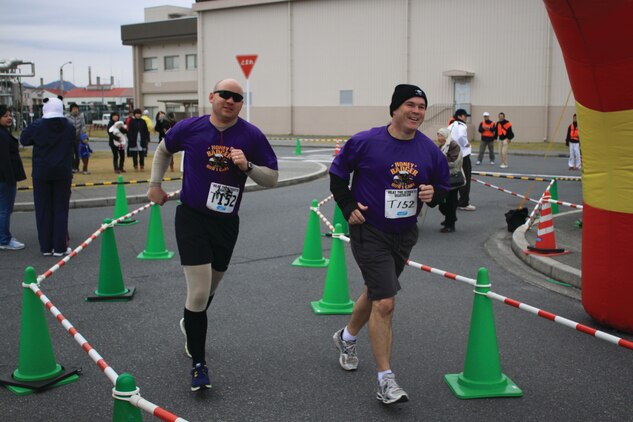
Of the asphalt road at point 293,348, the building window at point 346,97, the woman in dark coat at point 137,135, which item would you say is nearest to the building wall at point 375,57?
the building window at point 346,97

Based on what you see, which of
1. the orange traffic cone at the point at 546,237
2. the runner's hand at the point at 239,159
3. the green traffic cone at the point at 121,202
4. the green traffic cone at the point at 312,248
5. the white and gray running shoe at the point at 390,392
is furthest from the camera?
the green traffic cone at the point at 121,202

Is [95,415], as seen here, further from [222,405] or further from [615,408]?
[615,408]

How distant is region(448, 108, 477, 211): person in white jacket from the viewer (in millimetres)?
12125

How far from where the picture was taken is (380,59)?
38.2 m

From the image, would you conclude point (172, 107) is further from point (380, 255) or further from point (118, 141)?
point (380, 255)

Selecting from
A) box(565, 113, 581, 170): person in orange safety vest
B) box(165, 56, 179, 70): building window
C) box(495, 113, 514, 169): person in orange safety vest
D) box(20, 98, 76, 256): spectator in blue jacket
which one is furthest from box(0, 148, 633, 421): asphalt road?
box(165, 56, 179, 70): building window

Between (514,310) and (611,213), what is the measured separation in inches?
54.7

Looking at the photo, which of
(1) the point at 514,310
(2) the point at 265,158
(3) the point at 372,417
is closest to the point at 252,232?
(1) the point at 514,310

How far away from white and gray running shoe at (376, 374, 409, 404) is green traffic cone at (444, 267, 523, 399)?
49 centimetres

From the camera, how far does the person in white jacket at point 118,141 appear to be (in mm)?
18281

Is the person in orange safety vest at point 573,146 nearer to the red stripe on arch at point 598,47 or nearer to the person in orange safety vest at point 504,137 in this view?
the person in orange safety vest at point 504,137

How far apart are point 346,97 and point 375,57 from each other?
3.08m

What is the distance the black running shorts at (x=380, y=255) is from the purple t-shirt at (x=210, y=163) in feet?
2.70

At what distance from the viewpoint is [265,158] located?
15.5ft
